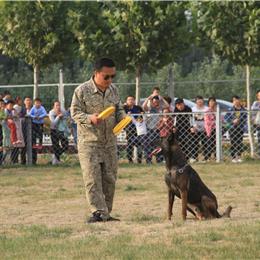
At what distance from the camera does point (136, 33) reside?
22.4m

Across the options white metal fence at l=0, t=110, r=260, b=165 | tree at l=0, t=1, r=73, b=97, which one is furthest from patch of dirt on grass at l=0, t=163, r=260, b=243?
tree at l=0, t=1, r=73, b=97

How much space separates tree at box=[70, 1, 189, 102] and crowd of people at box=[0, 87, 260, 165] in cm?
210

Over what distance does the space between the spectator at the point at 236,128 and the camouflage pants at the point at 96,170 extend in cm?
1031

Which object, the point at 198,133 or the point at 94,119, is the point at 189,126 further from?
the point at 94,119

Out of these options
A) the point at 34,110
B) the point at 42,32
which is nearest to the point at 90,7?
the point at 42,32

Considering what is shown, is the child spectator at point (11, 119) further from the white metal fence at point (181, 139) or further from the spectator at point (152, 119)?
the spectator at point (152, 119)

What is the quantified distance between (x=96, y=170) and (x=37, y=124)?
34.6 ft

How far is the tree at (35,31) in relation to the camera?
23.5 meters

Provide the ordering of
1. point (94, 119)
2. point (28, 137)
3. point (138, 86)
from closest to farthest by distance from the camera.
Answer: point (94, 119) < point (28, 137) < point (138, 86)

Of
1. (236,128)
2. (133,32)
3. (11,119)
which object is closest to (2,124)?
(11,119)

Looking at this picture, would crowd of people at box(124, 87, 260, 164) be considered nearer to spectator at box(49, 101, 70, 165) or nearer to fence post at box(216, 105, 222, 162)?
fence post at box(216, 105, 222, 162)

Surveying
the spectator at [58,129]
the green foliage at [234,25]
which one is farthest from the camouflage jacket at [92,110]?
the green foliage at [234,25]

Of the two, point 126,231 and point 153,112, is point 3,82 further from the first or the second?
point 126,231

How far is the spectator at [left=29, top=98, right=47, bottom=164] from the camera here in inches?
825
